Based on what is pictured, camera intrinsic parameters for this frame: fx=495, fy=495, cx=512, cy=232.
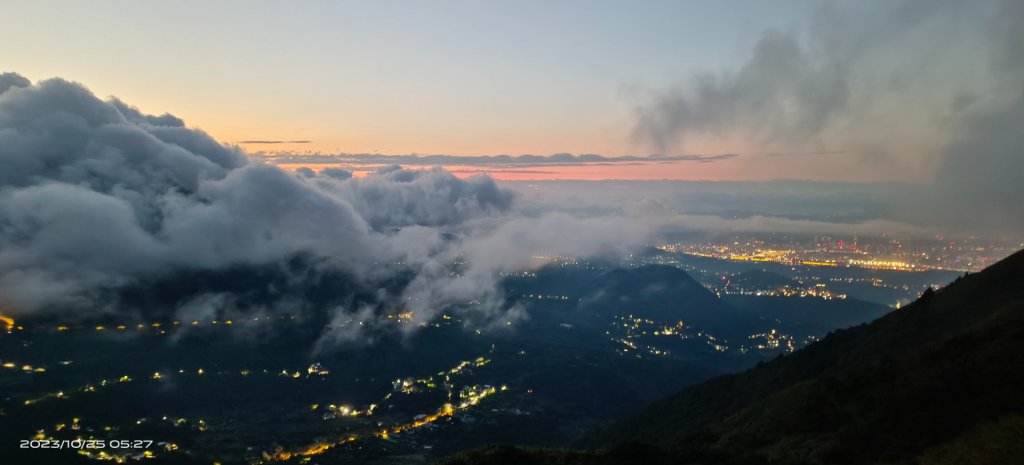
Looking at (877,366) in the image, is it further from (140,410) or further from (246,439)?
(140,410)

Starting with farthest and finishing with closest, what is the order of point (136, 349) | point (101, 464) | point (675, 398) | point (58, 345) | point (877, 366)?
point (136, 349) → point (58, 345) → point (675, 398) → point (101, 464) → point (877, 366)

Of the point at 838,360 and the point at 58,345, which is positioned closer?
the point at 838,360

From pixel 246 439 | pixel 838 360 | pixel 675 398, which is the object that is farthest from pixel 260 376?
pixel 838 360

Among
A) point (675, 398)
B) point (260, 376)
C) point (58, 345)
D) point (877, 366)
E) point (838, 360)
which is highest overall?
point (877, 366)

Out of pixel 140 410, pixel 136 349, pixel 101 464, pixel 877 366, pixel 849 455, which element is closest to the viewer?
pixel 849 455

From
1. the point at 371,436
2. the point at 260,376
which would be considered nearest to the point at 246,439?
the point at 371,436

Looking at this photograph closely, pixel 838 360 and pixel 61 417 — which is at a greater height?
pixel 838 360
